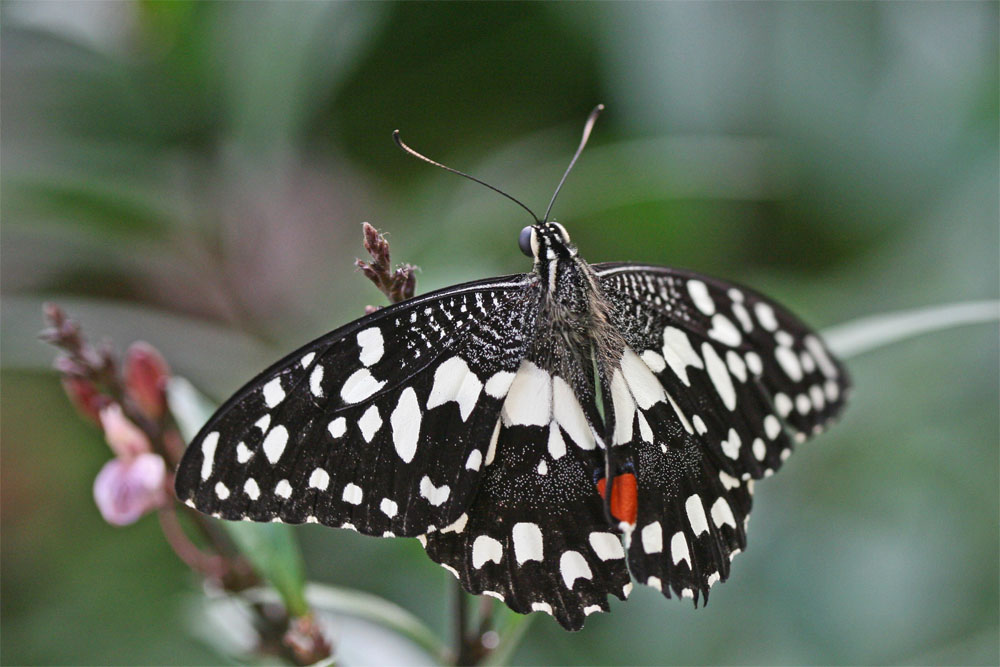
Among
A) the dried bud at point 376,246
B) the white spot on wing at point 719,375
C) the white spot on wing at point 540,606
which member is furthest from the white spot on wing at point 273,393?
the white spot on wing at point 719,375

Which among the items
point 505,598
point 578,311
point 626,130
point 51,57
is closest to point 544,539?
point 505,598

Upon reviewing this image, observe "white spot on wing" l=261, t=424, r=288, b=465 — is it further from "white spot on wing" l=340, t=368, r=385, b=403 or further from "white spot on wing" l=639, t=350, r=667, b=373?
"white spot on wing" l=639, t=350, r=667, b=373

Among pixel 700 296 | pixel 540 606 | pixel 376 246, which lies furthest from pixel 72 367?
pixel 700 296

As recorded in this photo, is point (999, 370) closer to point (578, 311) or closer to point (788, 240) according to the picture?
point (788, 240)

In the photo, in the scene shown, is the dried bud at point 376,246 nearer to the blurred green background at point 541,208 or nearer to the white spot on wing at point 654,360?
the white spot on wing at point 654,360

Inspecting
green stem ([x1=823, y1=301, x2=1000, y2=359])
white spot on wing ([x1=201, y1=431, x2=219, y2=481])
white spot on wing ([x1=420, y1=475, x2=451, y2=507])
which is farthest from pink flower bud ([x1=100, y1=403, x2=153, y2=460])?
green stem ([x1=823, y1=301, x2=1000, y2=359])
